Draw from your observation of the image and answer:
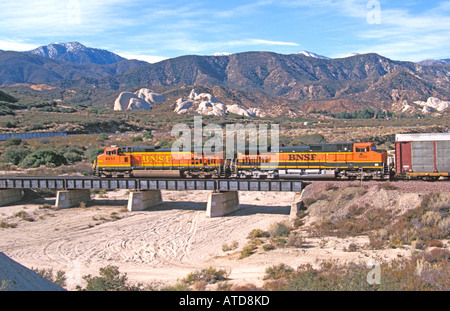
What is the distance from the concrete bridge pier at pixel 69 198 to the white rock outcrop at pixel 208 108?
104288 mm

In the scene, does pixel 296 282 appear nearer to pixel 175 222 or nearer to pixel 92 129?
pixel 175 222

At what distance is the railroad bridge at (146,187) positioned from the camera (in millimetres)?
28625

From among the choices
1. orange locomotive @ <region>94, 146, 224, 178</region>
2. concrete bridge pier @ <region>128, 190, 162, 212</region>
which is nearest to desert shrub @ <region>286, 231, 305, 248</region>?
orange locomotive @ <region>94, 146, 224, 178</region>

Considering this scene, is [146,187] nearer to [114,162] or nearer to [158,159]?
[158,159]

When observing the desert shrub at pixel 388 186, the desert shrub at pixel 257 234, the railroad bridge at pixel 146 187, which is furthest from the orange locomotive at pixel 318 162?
the desert shrub at pixel 257 234

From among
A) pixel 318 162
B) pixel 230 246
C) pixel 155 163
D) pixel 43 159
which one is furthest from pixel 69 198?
pixel 318 162

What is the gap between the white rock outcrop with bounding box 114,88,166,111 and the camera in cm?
16038

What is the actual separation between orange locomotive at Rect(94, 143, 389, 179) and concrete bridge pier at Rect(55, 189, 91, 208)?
2.52m

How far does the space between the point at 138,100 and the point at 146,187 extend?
13718cm

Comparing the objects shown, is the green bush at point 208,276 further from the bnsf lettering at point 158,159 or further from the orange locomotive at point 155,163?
the bnsf lettering at point 158,159

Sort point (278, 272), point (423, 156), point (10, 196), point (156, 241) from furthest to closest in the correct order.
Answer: point (10, 196) < point (423, 156) < point (156, 241) < point (278, 272)

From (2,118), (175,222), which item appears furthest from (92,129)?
(175,222)

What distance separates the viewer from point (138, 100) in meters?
163

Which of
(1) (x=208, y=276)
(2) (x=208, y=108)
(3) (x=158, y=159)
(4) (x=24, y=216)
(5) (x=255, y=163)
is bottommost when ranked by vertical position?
(4) (x=24, y=216)
